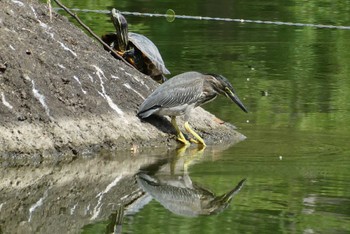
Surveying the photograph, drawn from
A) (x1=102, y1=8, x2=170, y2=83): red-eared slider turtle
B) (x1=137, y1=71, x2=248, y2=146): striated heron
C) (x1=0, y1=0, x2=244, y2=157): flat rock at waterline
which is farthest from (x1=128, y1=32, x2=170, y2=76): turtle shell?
(x1=137, y1=71, x2=248, y2=146): striated heron

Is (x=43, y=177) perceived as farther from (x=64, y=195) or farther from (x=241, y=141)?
(x=241, y=141)

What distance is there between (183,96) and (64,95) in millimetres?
1052

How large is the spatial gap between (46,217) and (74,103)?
2.55 metres

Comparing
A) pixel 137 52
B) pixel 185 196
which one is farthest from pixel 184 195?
pixel 137 52

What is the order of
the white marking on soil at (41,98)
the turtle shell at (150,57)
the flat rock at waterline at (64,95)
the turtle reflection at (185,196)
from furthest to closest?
the turtle shell at (150,57), the white marking on soil at (41,98), the flat rock at waterline at (64,95), the turtle reflection at (185,196)

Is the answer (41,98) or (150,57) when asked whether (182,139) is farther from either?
(150,57)

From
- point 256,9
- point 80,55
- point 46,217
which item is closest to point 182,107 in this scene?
point 80,55

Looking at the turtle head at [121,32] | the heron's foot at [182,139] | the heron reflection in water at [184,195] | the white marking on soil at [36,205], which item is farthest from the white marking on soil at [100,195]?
the turtle head at [121,32]

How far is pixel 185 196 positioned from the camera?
984 centimetres

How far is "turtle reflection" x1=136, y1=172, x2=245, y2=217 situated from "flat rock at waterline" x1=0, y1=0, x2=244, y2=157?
101 centimetres

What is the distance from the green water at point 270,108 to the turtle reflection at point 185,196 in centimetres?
9

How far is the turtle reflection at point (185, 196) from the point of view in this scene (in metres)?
9.40

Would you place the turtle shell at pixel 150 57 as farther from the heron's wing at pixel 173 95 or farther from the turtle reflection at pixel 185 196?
the turtle reflection at pixel 185 196

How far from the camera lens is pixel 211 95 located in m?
11.9
